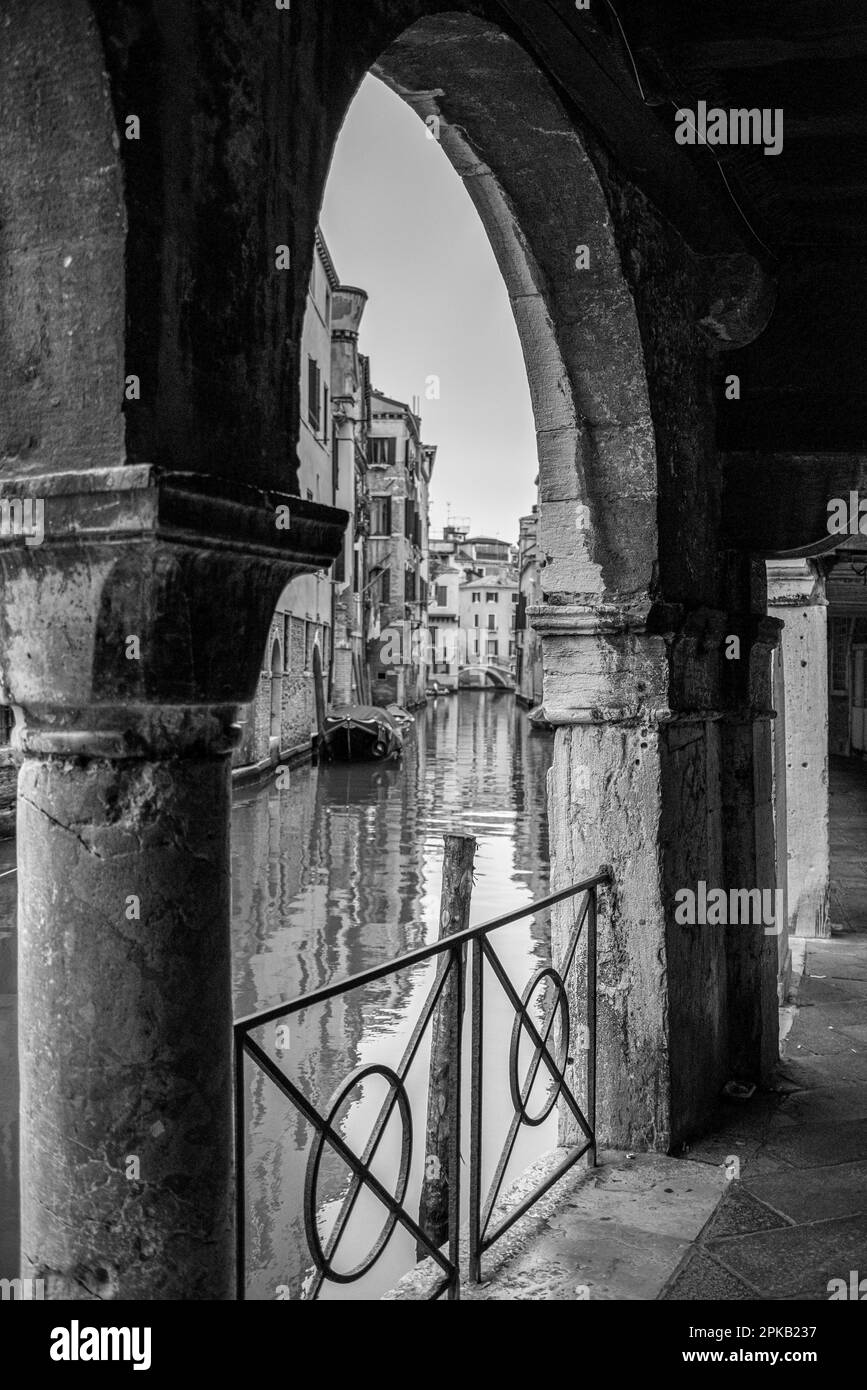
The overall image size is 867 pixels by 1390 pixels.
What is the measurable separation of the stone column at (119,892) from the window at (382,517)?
37427mm

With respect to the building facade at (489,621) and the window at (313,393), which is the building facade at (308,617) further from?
the building facade at (489,621)

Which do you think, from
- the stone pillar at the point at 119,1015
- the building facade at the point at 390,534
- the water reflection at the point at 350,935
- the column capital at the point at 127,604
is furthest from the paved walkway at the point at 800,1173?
the building facade at the point at 390,534

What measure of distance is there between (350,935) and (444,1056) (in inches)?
202

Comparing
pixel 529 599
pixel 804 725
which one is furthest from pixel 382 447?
pixel 804 725

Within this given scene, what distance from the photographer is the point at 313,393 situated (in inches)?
894

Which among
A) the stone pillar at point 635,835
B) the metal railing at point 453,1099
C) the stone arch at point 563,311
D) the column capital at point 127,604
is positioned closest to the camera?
the column capital at point 127,604

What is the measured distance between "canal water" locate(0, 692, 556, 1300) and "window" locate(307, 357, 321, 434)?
21.5 feet

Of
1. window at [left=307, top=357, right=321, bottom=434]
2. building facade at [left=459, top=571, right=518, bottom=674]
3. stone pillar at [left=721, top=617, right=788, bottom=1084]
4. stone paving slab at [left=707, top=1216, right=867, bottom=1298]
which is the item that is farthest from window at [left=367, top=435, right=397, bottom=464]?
stone paving slab at [left=707, top=1216, right=867, bottom=1298]

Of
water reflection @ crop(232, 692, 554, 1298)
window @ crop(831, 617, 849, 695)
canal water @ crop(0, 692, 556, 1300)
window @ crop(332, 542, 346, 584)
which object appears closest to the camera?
canal water @ crop(0, 692, 556, 1300)

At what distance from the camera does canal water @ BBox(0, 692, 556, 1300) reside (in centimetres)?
527

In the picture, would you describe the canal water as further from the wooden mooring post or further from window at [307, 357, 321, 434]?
window at [307, 357, 321, 434]

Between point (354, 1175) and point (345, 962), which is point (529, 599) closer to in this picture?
point (345, 962)

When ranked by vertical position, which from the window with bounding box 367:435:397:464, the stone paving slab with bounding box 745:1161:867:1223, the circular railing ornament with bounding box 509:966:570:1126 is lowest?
the stone paving slab with bounding box 745:1161:867:1223

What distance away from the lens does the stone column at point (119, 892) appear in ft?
5.25
